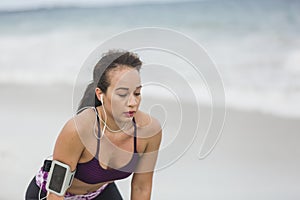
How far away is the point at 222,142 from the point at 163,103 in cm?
25

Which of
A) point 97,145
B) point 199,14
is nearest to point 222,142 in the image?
point 199,14

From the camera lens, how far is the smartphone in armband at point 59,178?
128 centimetres

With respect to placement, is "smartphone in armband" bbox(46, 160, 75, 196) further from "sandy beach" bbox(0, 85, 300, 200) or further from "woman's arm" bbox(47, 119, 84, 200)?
"sandy beach" bbox(0, 85, 300, 200)

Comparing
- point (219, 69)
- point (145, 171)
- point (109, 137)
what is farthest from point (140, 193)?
point (219, 69)

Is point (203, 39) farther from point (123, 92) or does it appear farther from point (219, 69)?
point (123, 92)

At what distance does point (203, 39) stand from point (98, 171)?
0.83 metres

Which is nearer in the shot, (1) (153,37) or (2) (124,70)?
(2) (124,70)

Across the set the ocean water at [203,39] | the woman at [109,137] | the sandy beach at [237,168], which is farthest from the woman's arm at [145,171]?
the ocean water at [203,39]

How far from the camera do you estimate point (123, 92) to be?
1273 mm

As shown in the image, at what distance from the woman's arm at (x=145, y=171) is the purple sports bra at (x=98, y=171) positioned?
0.03m

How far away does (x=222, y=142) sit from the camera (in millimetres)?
1823

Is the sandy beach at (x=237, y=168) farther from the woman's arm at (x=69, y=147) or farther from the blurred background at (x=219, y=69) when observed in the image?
the woman's arm at (x=69, y=147)

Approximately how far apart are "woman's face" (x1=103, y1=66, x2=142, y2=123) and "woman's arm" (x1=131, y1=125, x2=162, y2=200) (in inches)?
4.6

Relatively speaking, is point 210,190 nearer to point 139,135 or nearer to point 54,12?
point 139,135
